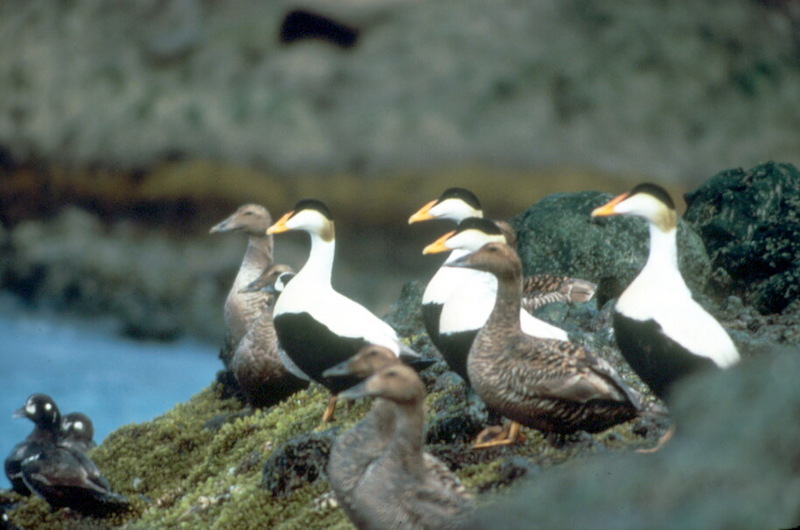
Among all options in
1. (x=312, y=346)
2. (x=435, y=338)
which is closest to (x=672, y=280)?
(x=435, y=338)

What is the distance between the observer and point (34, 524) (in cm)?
924

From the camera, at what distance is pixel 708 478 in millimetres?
4102

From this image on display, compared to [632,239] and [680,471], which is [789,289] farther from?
[680,471]

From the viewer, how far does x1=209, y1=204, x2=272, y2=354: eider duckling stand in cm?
1154

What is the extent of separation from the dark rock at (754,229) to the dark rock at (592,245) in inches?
17.7

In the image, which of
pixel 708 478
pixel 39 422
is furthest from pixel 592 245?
pixel 708 478

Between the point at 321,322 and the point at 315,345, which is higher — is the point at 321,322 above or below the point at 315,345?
above

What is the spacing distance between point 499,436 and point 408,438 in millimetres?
2063

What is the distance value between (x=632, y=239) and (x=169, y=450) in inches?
214

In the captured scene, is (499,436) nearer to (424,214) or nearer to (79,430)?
(424,214)

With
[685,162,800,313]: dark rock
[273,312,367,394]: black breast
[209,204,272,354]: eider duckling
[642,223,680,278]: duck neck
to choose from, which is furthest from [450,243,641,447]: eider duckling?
[209,204,272,354]: eider duckling

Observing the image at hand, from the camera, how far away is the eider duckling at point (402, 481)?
187 inches

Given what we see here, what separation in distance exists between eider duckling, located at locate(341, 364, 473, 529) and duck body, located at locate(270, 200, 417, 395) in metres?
2.78

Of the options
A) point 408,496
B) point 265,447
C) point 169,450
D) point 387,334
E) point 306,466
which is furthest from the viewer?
point 169,450
